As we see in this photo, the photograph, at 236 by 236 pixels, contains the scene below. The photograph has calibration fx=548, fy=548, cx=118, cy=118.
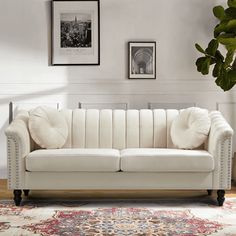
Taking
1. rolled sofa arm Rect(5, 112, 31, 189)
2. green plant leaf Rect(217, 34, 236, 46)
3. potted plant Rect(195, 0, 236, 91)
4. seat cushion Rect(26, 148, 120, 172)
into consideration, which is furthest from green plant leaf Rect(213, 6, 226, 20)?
rolled sofa arm Rect(5, 112, 31, 189)

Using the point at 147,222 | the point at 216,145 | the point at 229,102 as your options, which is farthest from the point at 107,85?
the point at 147,222

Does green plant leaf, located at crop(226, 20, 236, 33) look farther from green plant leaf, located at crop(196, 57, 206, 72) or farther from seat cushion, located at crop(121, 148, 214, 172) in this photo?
seat cushion, located at crop(121, 148, 214, 172)

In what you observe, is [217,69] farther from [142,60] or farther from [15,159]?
[15,159]

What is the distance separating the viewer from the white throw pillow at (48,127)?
15.0ft

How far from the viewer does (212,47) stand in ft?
16.7

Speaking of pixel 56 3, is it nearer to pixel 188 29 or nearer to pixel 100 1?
pixel 100 1

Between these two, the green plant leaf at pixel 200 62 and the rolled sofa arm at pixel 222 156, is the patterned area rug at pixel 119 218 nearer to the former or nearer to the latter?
the rolled sofa arm at pixel 222 156

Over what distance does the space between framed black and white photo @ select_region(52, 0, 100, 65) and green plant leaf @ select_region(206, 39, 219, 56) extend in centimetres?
113

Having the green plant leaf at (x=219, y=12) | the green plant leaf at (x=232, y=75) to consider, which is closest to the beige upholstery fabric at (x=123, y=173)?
the green plant leaf at (x=232, y=75)

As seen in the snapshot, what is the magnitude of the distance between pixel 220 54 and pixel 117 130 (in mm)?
1237

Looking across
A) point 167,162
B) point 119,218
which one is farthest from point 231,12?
point 119,218

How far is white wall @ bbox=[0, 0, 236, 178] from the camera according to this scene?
5527 mm

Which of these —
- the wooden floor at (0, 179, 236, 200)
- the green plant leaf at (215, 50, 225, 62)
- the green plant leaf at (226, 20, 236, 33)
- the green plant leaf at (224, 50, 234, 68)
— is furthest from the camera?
the green plant leaf at (215, 50, 225, 62)

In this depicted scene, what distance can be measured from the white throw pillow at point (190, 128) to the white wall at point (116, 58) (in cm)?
85
